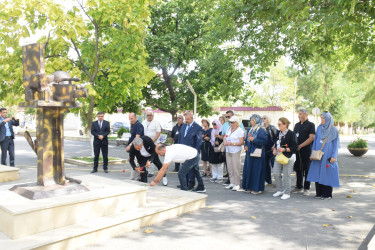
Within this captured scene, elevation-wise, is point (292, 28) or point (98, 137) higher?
point (292, 28)

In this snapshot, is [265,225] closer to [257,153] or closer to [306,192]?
[257,153]

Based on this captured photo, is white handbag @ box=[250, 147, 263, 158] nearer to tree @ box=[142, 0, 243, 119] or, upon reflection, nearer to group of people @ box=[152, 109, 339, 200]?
group of people @ box=[152, 109, 339, 200]

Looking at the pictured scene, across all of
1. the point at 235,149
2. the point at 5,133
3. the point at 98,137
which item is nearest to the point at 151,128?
the point at 98,137

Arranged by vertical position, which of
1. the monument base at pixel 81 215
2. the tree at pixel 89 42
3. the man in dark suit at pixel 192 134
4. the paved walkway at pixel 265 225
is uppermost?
the tree at pixel 89 42

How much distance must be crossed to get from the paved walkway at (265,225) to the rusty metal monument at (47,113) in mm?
1321

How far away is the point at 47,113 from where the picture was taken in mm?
5035

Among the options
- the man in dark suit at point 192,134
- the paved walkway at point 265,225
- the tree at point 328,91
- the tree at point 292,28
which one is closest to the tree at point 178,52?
the tree at point 292,28

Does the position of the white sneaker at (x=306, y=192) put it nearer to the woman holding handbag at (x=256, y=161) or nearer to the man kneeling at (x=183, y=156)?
the woman holding handbag at (x=256, y=161)

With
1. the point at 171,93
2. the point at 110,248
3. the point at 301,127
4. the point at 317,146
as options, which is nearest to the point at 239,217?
the point at 110,248

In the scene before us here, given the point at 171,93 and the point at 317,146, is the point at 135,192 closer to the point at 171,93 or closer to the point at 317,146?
the point at 317,146

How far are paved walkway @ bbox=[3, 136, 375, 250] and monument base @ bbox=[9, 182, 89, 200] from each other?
103cm

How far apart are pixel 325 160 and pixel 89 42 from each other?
942 cm

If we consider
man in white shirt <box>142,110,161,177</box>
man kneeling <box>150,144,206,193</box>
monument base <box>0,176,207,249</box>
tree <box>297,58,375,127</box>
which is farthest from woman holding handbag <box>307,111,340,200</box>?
tree <box>297,58,375,127</box>

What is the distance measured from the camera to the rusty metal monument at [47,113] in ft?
15.6
